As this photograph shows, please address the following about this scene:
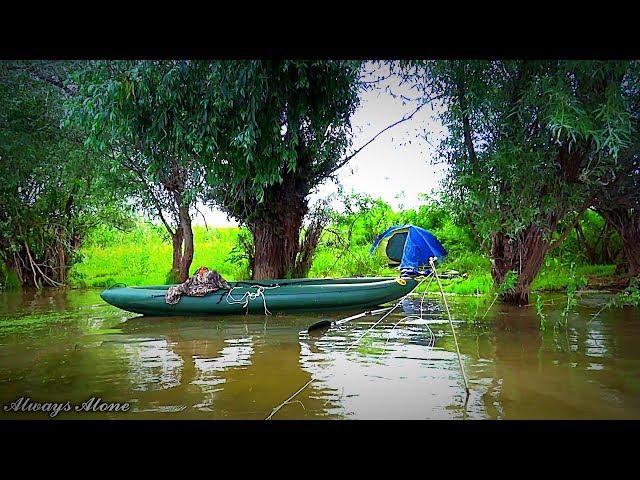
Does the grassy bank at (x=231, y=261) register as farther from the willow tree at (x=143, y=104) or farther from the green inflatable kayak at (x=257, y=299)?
the willow tree at (x=143, y=104)

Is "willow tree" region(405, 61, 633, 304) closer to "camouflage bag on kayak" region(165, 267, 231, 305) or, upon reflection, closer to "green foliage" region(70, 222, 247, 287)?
"camouflage bag on kayak" region(165, 267, 231, 305)

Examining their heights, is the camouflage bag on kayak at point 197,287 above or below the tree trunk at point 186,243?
below

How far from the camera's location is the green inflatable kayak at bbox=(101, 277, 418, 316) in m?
6.01

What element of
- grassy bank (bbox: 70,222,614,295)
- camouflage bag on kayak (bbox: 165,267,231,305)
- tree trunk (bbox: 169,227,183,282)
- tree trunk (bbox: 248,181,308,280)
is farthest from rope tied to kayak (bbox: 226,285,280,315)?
tree trunk (bbox: 169,227,183,282)

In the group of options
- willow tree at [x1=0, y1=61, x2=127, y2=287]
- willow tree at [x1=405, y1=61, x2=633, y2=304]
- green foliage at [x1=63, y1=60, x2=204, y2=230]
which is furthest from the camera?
willow tree at [x1=0, y1=61, x2=127, y2=287]

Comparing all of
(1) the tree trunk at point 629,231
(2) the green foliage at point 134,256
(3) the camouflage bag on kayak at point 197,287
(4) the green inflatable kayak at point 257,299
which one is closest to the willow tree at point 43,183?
(2) the green foliage at point 134,256

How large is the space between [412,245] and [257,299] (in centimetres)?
352

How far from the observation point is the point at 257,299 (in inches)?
237

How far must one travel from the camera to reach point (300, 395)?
3.35 m

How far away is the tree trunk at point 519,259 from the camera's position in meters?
6.14

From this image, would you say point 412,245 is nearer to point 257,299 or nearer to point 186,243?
point 186,243

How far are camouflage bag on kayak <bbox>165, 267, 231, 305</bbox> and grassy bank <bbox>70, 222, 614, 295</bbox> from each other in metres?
2.58

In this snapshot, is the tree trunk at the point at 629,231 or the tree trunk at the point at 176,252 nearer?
the tree trunk at the point at 629,231

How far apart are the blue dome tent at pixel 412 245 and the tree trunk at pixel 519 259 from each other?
2158 mm
